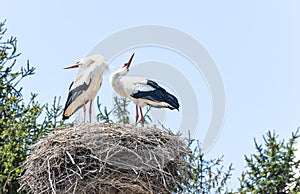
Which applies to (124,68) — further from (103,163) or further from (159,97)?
(103,163)

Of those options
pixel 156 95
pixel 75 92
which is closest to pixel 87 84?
pixel 75 92

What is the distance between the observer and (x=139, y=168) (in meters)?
8.68

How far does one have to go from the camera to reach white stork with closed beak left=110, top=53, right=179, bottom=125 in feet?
32.6

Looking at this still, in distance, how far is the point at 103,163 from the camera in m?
8.66

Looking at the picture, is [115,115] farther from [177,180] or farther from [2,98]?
[2,98]

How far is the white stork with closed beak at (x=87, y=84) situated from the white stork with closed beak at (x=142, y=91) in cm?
20

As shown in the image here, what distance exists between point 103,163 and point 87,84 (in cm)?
171

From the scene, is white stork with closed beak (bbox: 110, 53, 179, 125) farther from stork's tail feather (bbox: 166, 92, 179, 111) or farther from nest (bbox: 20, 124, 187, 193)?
nest (bbox: 20, 124, 187, 193)

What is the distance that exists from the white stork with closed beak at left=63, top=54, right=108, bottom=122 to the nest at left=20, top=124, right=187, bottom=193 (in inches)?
47.9

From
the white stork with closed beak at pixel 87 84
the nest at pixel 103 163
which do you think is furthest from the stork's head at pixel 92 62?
the nest at pixel 103 163

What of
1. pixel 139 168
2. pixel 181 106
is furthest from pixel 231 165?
pixel 139 168

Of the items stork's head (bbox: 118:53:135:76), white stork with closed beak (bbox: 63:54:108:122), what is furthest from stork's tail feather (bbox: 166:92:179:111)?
white stork with closed beak (bbox: 63:54:108:122)

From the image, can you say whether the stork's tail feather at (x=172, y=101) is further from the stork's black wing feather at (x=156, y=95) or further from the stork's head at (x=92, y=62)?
the stork's head at (x=92, y=62)

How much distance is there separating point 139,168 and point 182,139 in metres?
0.85
